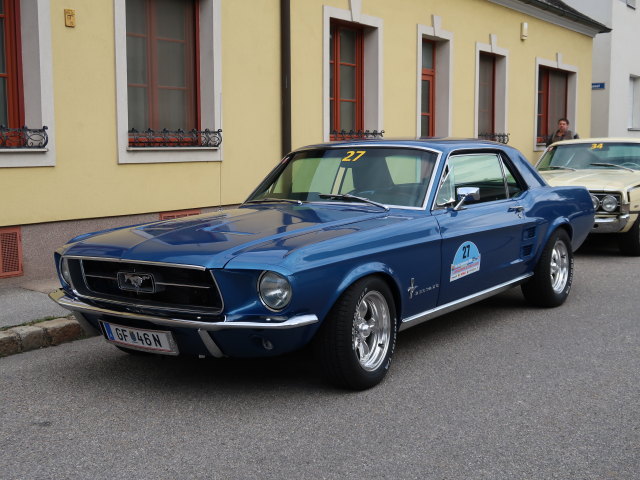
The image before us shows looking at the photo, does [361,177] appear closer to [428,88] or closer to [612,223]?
[612,223]

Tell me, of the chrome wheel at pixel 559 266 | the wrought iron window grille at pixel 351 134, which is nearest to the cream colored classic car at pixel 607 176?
the chrome wheel at pixel 559 266

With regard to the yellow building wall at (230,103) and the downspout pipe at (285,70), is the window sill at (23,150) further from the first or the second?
the downspout pipe at (285,70)

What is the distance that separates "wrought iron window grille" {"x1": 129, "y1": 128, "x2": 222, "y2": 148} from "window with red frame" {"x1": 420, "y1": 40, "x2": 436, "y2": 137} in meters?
5.88

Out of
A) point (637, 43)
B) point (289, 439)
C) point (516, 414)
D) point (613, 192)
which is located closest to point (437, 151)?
point (516, 414)

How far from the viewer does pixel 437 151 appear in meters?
6.17

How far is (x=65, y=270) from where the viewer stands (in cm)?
534

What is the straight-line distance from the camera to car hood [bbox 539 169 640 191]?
10.9 metres

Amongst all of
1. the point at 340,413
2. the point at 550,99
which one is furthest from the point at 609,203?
the point at 550,99

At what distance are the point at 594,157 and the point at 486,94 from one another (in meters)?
6.09

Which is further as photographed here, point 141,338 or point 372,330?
point 372,330

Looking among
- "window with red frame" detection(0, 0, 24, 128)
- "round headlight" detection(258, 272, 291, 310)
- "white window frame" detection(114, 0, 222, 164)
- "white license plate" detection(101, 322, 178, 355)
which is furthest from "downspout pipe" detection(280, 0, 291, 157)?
"round headlight" detection(258, 272, 291, 310)

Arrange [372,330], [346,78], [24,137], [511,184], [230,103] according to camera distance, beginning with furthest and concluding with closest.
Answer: [346,78] < [230,103] < [24,137] < [511,184] < [372,330]

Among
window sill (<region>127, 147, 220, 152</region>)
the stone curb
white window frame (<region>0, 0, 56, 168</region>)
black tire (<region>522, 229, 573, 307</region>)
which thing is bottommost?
the stone curb

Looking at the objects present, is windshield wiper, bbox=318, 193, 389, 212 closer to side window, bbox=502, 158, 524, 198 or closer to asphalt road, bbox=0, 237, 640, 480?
asphalt road, bbox=0, 237, 640, 480
